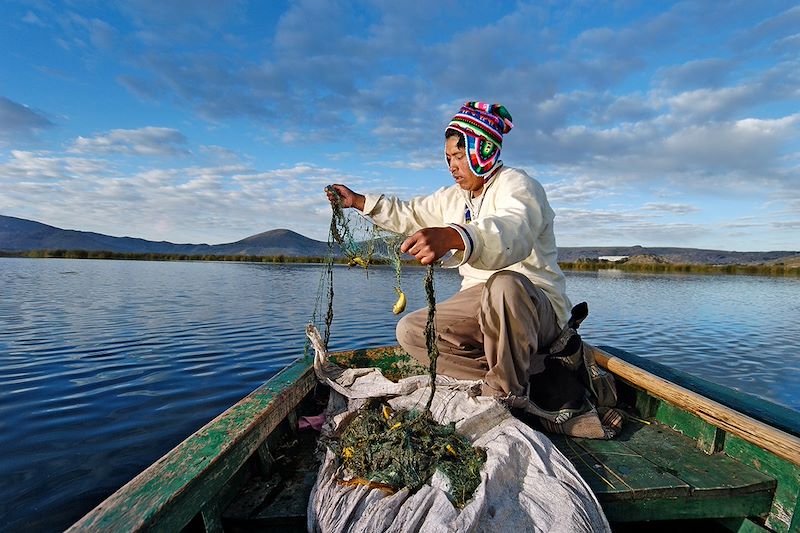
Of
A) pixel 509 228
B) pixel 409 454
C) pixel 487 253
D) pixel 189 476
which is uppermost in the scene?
pixel 509 228

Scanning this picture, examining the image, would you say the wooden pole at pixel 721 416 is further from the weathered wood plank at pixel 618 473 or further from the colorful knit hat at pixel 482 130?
the colorful knit hat at pixel 482 130

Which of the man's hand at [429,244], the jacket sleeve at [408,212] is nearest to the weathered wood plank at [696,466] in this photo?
the man's hand at [429,244]

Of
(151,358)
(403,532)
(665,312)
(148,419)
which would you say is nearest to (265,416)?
(403,532)

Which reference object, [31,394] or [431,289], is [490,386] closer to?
[431,289]

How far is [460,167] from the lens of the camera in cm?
375

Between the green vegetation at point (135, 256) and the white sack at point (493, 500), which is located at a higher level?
the green vegetation at point (135, 256)

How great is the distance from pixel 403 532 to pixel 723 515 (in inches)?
79.4

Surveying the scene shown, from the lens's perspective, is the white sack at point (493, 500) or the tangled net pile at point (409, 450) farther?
the tangled net pile at point (409, 450)

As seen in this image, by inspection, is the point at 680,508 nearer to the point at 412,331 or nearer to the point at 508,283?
the point at 508,283

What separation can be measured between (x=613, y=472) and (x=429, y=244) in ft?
6.09

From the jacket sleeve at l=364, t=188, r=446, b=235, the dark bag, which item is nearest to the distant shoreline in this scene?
the jacket sleeve at l=364, t=188, r=446, b=235

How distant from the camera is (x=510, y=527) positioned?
2.07m

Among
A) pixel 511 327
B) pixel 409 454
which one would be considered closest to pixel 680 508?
pixel 511 327

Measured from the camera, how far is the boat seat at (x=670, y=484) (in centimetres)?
253
